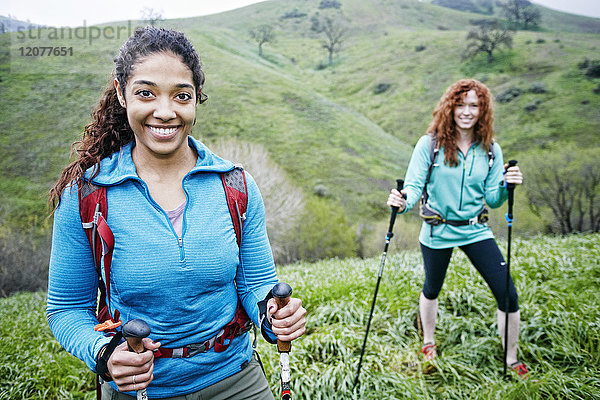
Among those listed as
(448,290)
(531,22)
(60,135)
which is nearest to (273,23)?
(531,22)

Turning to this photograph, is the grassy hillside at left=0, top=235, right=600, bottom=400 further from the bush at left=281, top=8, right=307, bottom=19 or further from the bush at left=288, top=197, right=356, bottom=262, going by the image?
the bush at left=281, top=8, right=307, bottom=19

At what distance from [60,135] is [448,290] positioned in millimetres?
39920

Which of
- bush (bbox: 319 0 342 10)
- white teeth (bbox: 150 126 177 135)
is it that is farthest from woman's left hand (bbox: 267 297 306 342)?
bush (bbox: 319 0 342 10)

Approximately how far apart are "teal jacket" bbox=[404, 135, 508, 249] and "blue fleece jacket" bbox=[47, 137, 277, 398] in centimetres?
229

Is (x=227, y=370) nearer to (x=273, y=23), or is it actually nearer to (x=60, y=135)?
(x=60, y=135)

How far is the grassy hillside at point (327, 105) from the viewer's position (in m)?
36.3

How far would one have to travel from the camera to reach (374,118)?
60.6m

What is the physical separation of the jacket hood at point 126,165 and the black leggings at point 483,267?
2552mm

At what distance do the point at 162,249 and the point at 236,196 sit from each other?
1.17 ft

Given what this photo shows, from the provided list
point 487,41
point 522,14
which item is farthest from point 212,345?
point 522,14

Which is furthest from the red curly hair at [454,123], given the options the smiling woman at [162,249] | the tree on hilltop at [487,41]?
the tree on hilltop at [487,41]

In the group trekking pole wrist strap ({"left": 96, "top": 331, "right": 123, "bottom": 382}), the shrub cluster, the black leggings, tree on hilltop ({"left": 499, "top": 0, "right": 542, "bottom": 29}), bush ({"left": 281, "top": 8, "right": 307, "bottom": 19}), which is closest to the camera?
trekking pole wrist strap ({"left": 96, "top": 331, "right": 123, "bottom": 382})

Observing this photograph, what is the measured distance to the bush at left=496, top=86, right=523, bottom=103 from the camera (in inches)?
2019

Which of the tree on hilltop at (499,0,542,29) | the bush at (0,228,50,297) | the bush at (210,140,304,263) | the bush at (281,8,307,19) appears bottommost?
the bush at (0,228,50,297)
